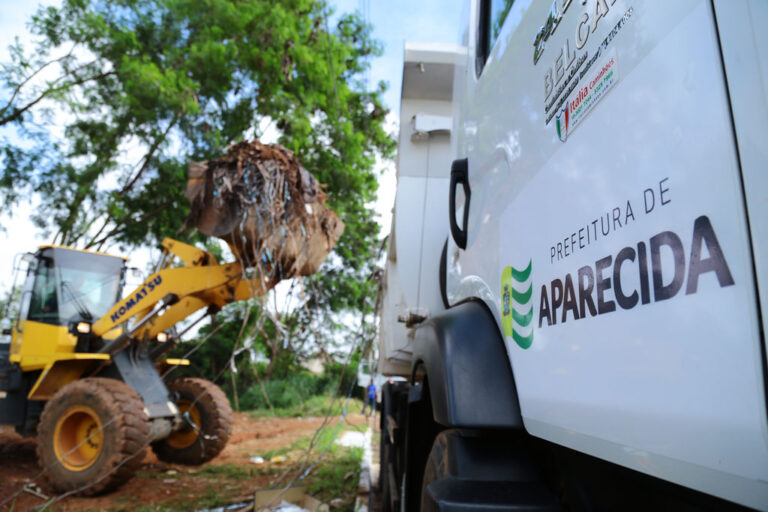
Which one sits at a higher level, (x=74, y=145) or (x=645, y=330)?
(x=74, y=145)

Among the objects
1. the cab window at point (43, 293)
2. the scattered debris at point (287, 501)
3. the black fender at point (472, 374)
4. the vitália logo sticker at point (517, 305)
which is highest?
the cab window at point (43, 293)

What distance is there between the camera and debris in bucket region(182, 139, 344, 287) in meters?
4.74

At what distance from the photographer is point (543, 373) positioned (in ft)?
4.36

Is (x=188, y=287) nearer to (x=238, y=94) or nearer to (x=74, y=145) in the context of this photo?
(x=238, y=94)

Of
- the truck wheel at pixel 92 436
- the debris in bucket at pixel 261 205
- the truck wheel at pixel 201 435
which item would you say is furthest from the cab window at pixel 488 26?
the truck wheel at pixel 201 435

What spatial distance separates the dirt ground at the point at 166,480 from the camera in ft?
17.7

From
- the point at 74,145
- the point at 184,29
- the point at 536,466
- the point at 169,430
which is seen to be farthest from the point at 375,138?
the point at 536,466

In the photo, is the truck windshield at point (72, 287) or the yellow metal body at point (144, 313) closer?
the yellow metal body at point (144, 313)

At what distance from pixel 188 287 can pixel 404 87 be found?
3.90 m

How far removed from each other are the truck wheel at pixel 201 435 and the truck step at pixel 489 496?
6.34 m

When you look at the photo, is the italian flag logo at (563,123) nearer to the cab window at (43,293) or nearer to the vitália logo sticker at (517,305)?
the vitália logo sticker at (517,305)

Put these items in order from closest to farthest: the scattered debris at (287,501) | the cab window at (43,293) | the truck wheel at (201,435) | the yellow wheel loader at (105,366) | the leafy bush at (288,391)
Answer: the scattered debris at (287,501)
the yellow wheel loader at (105,366)
the cab window at (43,293)
the truck wheel at (201,435)
the leafy bush at (288,391)

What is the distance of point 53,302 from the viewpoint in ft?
23.2

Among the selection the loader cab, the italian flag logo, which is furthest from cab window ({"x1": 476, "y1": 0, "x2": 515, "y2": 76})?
the loader cab
